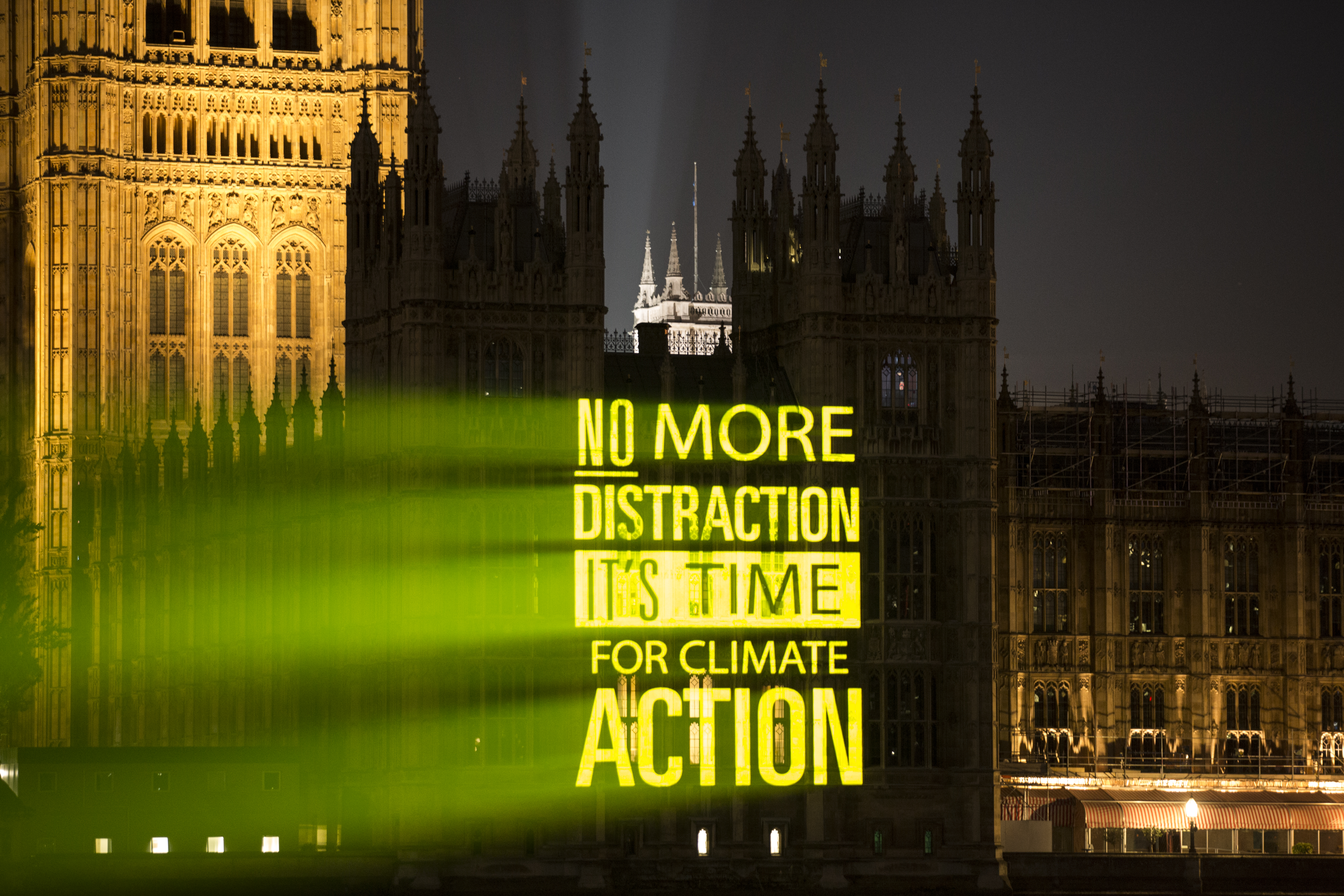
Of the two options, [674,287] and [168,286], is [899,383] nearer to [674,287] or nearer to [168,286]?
[168,286]

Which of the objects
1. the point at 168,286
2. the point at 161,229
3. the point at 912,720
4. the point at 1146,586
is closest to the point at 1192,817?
the point at 912,720

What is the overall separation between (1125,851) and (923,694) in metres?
12.0

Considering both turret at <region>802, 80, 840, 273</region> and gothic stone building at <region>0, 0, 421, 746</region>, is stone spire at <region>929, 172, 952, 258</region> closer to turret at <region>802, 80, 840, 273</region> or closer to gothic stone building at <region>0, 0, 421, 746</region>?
turret at <region>802, 80, 840, 273</region>

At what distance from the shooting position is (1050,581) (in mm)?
99375

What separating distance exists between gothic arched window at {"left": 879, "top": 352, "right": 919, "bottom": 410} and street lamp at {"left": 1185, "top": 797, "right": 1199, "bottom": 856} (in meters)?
14.8

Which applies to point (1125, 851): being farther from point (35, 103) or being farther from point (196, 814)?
point (35, 103)

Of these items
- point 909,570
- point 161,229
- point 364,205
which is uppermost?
point 161,229

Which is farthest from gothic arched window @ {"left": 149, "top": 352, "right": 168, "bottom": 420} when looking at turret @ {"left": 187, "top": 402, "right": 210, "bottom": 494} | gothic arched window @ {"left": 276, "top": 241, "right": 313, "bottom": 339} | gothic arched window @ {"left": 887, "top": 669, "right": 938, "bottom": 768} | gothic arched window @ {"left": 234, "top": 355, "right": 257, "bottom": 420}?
gothic arched window @ {"left": 887, "top": 669, "right": 938, "bottom": 768}

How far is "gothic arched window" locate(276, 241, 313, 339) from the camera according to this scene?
4678 inches

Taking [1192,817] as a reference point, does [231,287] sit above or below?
above

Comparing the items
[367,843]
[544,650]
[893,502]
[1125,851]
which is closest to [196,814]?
[367,843]

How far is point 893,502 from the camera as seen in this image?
82938 mm

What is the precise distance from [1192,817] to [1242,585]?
2021 centimetres

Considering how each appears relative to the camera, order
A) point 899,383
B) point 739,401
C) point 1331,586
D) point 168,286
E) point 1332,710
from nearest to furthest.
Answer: point 739,401 < point 899,383 < point 1332,710 < point 1331,586 < point 168,286
